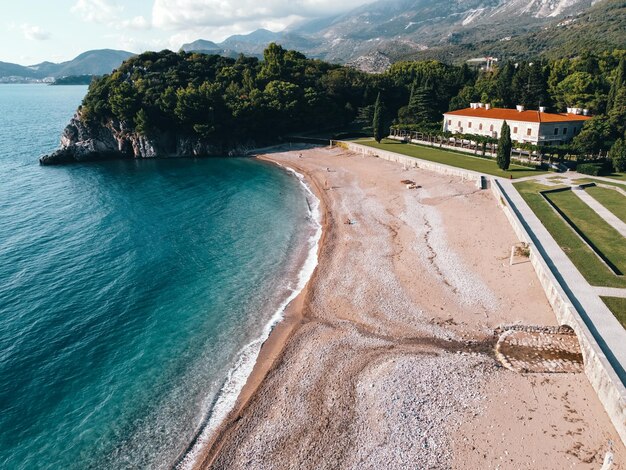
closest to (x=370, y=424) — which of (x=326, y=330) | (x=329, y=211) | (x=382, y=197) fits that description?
(x=326, y=330)

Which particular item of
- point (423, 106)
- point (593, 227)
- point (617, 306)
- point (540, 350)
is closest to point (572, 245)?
point (593, 227)

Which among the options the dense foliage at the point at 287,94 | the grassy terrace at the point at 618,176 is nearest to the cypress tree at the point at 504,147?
the dense foliage at the point at 287,94

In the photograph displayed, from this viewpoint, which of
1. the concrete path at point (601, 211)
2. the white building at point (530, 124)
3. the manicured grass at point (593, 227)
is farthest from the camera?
the white building at point (530, 124)

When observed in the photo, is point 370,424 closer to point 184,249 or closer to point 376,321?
point 376,321

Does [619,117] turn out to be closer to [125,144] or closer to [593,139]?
[593,139]

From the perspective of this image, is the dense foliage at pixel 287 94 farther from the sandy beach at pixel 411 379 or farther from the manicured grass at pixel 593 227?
the sandy beach at pixel 411 379

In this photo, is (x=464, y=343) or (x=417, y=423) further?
(x=464, y=343)

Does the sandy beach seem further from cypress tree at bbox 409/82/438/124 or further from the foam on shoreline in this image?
cypress tree at bbox 409/82/438/124
